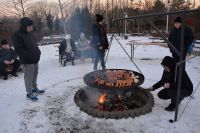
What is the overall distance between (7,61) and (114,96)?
174 inches

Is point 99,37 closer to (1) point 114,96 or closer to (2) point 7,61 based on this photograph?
(1) point 114,96

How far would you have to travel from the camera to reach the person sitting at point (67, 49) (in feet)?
31.7

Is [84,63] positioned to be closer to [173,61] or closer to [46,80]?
[46,80]

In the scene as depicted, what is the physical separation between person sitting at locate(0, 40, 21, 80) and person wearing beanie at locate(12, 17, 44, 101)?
2.52m

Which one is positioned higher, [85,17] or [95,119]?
[85,17]

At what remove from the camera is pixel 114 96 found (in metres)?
5.12

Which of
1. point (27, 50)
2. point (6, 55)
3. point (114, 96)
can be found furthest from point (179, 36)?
point (6, 55)

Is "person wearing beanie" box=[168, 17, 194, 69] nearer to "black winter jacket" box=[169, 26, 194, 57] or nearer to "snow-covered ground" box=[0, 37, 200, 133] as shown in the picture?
"black winter jacket" box=[169, 26, 194, 57]

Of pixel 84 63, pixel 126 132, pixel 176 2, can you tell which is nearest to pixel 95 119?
pixel 126 132

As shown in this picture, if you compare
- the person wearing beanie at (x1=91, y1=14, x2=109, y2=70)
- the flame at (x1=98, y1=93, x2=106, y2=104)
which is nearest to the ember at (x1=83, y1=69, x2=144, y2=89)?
the flame at (x1=98, y1=93, x2=106, y2=104)

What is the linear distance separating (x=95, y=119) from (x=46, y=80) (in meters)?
Result: 3.47

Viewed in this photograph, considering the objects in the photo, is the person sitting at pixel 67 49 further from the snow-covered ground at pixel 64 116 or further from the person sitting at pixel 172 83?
the person sitting at pixel 172 83

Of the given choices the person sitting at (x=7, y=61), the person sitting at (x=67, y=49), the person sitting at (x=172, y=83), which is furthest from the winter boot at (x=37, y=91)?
the person sitting at (x=67, y=49)

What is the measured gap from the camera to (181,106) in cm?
493
